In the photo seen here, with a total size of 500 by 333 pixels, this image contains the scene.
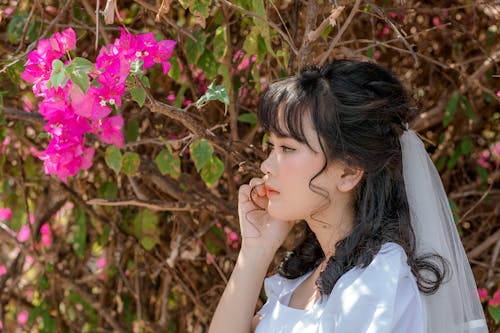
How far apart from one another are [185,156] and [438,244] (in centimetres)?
125

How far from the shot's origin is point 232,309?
6.37ft

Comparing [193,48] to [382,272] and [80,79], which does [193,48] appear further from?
[382,272]

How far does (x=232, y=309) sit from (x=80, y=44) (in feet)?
4.21

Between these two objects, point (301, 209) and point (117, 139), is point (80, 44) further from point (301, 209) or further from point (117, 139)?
point (301, 209)

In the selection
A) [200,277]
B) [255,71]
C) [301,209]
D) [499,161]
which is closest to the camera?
[301,209]

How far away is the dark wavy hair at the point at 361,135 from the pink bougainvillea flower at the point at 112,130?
45cm

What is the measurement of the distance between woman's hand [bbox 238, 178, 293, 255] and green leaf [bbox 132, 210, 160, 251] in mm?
792

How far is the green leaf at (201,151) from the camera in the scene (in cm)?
207

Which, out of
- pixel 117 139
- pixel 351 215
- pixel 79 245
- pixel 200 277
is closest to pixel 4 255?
pixel 79 245

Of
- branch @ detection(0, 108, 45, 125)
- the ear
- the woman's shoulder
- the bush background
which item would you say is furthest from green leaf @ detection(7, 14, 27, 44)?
the woman's shoulder

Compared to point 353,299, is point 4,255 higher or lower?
lower

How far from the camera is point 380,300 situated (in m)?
1.65

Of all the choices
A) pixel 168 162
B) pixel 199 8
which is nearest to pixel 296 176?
pixel 199 8

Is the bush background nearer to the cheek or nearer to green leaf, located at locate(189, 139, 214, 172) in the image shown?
green leaf, located at locate(189, 139, 214, 172)
